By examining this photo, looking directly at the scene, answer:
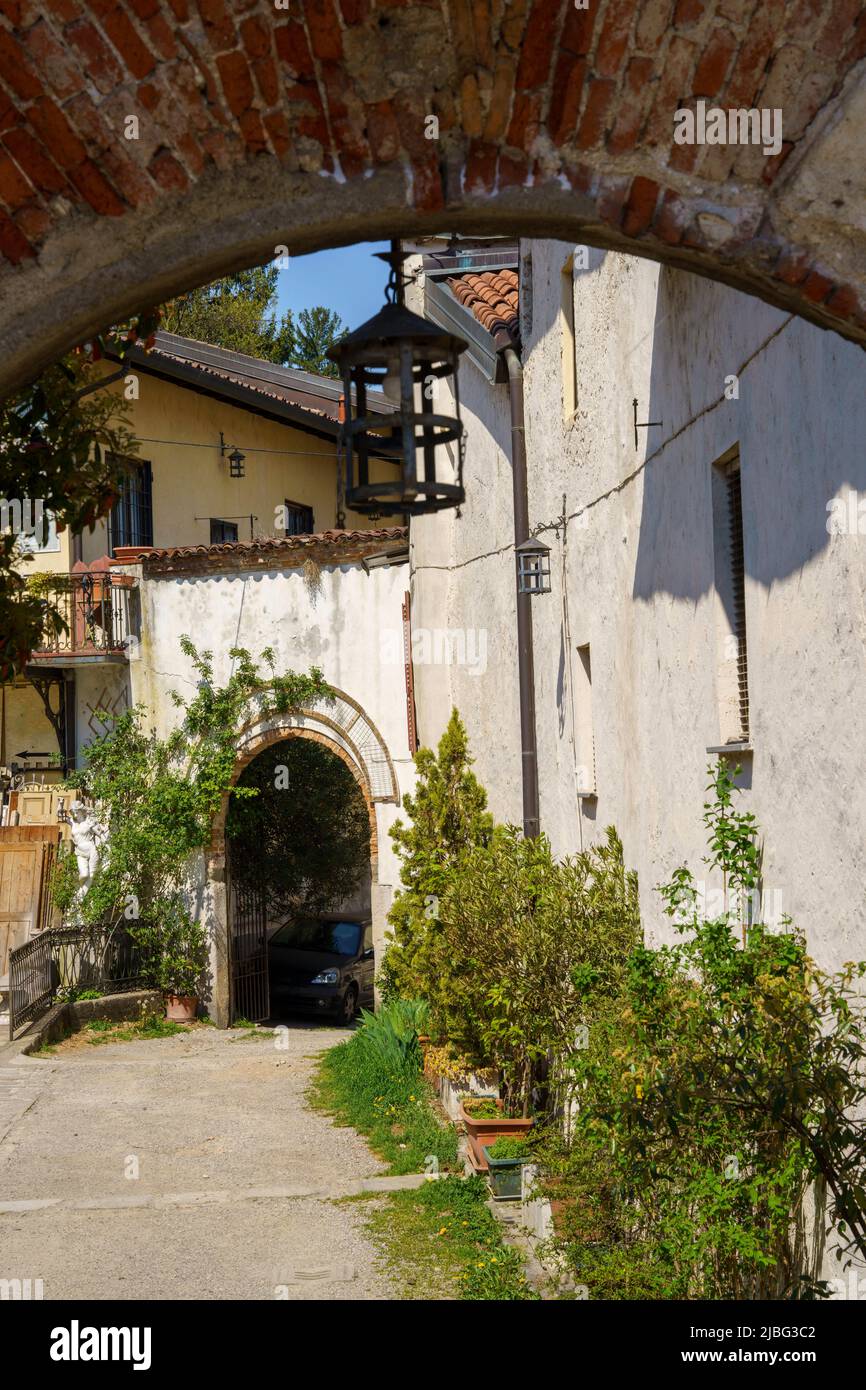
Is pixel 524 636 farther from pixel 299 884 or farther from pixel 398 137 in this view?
pixel 299 884

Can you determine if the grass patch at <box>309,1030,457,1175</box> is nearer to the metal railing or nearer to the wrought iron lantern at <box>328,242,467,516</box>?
the metal railing

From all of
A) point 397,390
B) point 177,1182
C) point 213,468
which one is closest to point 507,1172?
point 177,1182

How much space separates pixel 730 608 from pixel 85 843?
12631 mm

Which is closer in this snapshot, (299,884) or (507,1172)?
(507,1172)

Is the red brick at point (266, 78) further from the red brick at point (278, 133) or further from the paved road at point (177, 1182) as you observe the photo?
the paved road at point (177, 1182)

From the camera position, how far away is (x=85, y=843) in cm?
1733

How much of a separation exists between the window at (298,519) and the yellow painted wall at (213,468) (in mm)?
89

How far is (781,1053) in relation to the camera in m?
4.31

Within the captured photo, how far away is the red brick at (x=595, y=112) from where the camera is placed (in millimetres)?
2985

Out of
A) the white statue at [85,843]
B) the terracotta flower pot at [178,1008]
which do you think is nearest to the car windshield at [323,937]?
the terracotta flower pot at [178,1008]

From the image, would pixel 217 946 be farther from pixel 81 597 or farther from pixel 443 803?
pixel 443 803

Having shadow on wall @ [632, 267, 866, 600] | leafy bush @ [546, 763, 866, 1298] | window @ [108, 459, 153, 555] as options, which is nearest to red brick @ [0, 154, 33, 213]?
shadow on wall @ [632, 267, 866, 600]

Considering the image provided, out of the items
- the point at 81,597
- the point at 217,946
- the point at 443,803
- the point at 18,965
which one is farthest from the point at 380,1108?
the point at 81,597

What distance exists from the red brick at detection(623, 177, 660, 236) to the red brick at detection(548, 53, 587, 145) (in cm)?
19
